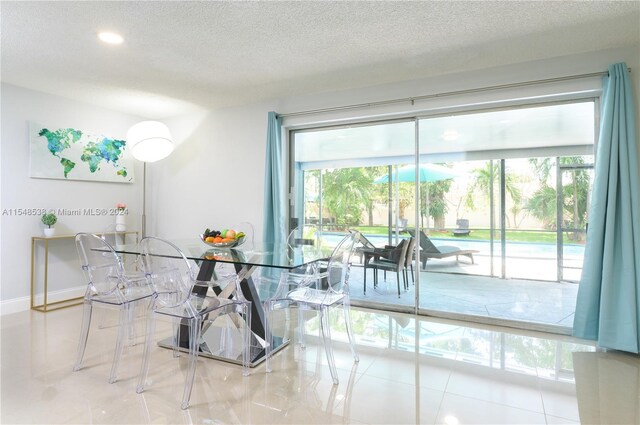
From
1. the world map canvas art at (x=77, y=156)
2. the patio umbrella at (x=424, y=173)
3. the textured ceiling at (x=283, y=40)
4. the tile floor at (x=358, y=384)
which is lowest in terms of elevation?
the tile floor at (x=358, y=384)

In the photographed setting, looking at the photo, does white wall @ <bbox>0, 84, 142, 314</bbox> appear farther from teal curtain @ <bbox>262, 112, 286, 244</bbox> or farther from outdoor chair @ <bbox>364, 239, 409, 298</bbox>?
outdoor chair @ <bbox>364, 239, 409, 298</bbox>

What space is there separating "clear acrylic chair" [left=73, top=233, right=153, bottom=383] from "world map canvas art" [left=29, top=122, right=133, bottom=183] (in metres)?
2.26

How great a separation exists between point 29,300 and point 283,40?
4.02 metres

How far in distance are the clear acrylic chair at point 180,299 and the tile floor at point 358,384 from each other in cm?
18

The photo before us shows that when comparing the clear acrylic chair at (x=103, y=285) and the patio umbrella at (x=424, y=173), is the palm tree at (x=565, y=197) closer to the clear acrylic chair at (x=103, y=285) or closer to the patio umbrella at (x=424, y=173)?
the patio umbrella at (x=424, y=173)

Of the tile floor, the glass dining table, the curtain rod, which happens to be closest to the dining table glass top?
the glass dining table

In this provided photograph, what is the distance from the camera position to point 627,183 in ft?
9.41

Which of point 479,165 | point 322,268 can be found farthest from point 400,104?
point 322,268

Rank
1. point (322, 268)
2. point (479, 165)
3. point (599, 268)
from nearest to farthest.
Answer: point (599, 268), point (322, 268), point (479, 165)

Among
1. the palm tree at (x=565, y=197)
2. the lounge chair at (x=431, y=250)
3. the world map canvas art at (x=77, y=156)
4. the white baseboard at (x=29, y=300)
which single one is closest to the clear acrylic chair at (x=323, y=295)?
the lounge chair at (x=431, y=250)

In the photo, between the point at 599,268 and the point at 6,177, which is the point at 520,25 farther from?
the point at 6,177

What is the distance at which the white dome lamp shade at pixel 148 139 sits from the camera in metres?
3.78

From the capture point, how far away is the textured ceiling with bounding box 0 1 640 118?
2.52 m

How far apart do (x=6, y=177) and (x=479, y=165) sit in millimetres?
5073
